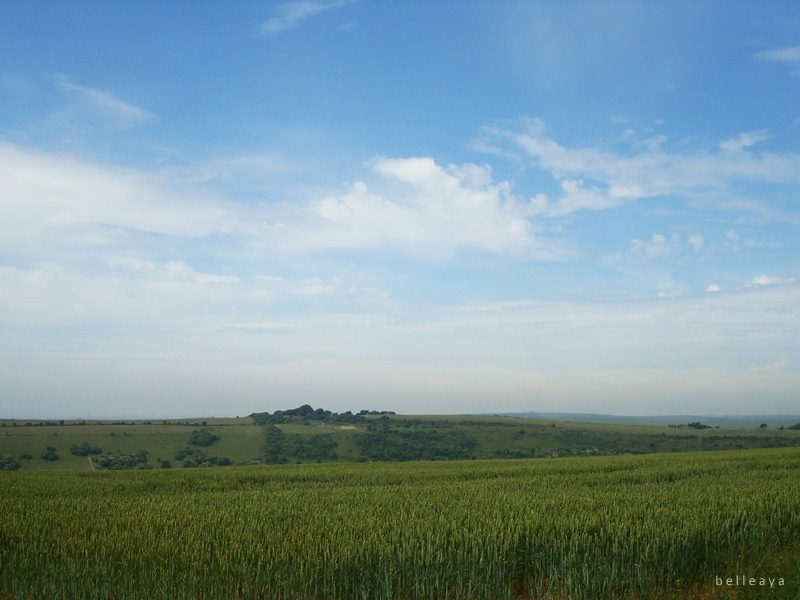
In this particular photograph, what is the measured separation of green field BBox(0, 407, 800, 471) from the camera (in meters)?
77.0

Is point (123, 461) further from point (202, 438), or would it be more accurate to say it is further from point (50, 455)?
point (202, 438)

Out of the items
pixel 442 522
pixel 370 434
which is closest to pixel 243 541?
pixel 442 522

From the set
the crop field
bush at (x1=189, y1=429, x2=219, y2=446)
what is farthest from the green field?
the crop field

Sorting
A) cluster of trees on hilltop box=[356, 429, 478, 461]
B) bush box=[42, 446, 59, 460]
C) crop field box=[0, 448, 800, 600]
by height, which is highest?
crop field box=[0, 448, 800, 600]

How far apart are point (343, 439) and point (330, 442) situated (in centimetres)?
543

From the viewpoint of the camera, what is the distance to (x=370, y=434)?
352 feet

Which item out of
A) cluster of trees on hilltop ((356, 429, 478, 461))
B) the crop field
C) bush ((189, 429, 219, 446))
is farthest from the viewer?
bush ((189, 429, 219, 446))

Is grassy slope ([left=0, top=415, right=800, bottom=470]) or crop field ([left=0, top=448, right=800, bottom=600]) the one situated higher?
crop field ([left=0, top=448, right=800, bottom=600])

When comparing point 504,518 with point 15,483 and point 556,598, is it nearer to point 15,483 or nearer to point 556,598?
point 556,598

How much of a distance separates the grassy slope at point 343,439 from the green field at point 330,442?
10cm

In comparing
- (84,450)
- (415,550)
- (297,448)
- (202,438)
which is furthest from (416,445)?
(415,550)

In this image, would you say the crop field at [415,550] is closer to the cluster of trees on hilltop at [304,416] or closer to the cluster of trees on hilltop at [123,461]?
the cluster of trees on hilltop at [123,461]

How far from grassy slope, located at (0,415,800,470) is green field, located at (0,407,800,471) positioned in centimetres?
10

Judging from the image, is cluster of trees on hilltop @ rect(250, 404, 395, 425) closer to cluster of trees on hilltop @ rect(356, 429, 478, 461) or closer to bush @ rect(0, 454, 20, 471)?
cluster of trees on hilltop @ rect(356, 429, 478, 461)
